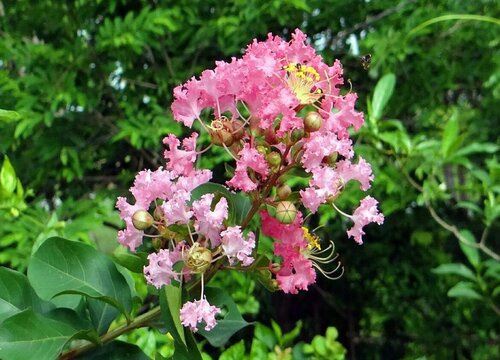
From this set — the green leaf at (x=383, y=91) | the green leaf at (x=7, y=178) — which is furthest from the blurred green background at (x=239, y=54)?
the green leaf at (x=7, y=178)

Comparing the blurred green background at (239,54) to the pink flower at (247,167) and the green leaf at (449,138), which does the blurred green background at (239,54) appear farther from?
the pink flower at (247,167)

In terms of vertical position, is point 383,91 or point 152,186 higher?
point 152,186

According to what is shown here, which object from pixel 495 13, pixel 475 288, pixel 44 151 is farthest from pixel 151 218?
pixel 495 13

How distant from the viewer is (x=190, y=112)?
2.45ft

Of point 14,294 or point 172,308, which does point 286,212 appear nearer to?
point 172,308

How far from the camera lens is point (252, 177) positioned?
68cm

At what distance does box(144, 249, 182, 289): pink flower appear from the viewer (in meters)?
0.68

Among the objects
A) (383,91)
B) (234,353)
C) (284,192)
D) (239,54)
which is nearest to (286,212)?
(284,192)

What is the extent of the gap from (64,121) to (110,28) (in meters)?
0.36

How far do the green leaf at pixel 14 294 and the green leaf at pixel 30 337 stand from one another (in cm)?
7

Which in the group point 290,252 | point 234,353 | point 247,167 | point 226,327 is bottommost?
point 234,353

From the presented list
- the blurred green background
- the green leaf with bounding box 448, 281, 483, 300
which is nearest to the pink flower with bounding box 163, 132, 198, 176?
the blurred green background

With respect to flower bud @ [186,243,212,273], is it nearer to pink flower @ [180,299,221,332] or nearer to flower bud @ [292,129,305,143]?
pink flower @ [180,299,221,332]

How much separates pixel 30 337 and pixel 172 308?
0.16 m
